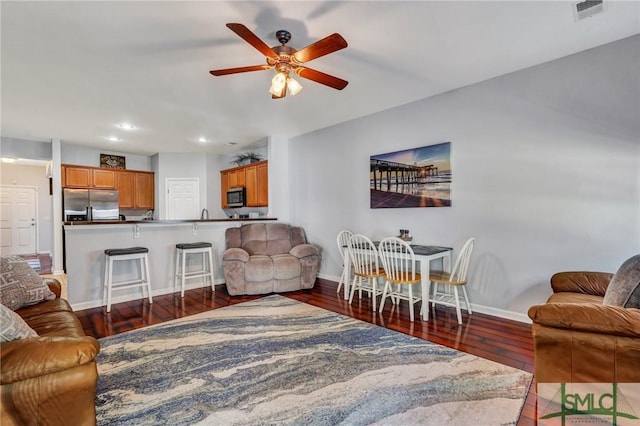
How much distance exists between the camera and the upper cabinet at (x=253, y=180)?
5562 millimetres

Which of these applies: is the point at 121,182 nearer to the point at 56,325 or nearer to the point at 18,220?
the point at 18,220

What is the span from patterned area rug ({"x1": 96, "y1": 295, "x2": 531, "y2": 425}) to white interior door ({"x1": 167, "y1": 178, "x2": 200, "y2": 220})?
4.43 m

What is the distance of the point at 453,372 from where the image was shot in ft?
6.79

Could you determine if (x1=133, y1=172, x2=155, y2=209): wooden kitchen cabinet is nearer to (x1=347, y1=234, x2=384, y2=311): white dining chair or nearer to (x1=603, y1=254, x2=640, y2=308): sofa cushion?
(x1=347, y1=234, x2=384, y2=311): white dining chair

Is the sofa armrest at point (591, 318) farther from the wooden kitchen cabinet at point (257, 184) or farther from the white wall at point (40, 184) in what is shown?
the white wall at point (40, 184)

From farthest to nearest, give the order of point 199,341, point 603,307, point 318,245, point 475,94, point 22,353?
1. point 318,245
2. point 475,94
3. point 199,341
4. point 603,307
5. point 22,353

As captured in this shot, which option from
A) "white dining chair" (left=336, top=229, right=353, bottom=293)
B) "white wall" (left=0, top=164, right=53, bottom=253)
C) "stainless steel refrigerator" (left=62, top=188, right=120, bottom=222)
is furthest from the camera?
"white wall" (left=0, top=164, right=53, bottom=253)

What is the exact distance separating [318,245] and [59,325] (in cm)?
365

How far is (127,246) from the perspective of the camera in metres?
3.88

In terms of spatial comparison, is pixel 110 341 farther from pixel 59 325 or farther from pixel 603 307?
pixel 603 307

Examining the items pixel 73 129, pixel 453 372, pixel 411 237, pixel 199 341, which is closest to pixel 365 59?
pixel 411 237

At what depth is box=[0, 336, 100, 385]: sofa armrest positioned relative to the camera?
1116mm

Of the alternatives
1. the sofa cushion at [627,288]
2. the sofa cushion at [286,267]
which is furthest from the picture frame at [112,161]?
the sofa cushion at [627,288]

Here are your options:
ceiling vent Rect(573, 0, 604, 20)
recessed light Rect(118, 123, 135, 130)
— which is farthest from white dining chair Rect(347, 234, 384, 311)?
recessed light Rect(118, 123, 135, 130)
